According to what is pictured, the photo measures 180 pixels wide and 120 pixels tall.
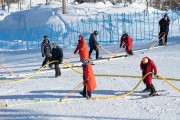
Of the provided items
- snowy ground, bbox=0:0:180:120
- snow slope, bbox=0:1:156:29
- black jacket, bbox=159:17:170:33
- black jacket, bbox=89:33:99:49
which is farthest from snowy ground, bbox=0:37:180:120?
snow slope, bbox=0:1:156:29

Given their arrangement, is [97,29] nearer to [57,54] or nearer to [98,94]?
[57,54]

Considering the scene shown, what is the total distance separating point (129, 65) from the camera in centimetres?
1747

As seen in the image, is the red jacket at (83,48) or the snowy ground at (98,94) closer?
the snowy ground at (98,94)

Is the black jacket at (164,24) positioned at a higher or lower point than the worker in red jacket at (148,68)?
higher

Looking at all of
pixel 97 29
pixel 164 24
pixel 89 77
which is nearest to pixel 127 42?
pixel 164 24

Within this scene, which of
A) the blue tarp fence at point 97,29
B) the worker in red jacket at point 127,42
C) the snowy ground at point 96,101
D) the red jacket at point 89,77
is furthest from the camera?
the blue tarp fence at point 97,29

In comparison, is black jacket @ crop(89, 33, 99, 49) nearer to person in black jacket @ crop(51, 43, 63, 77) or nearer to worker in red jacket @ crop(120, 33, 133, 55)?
worker in red jacket @ crop(120, 33, 133, 55)

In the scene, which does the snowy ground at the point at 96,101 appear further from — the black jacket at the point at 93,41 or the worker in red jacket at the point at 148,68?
the black jacket at the point at 93,41

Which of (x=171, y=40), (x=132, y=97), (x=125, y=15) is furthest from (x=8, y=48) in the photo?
(x=132, y=97)

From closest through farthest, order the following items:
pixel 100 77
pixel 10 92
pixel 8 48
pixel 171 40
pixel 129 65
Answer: pixel 10 92
pixel 100 77
pixel 129 65
pixel 171 40
pixel 8 48

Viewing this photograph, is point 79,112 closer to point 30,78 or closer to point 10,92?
point 10,92

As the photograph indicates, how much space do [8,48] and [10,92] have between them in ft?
69.9

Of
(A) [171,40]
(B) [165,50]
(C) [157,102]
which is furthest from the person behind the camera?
(A) [171,40]

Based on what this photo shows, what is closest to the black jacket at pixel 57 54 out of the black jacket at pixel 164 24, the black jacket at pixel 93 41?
the black jacket at pixel 93 41
